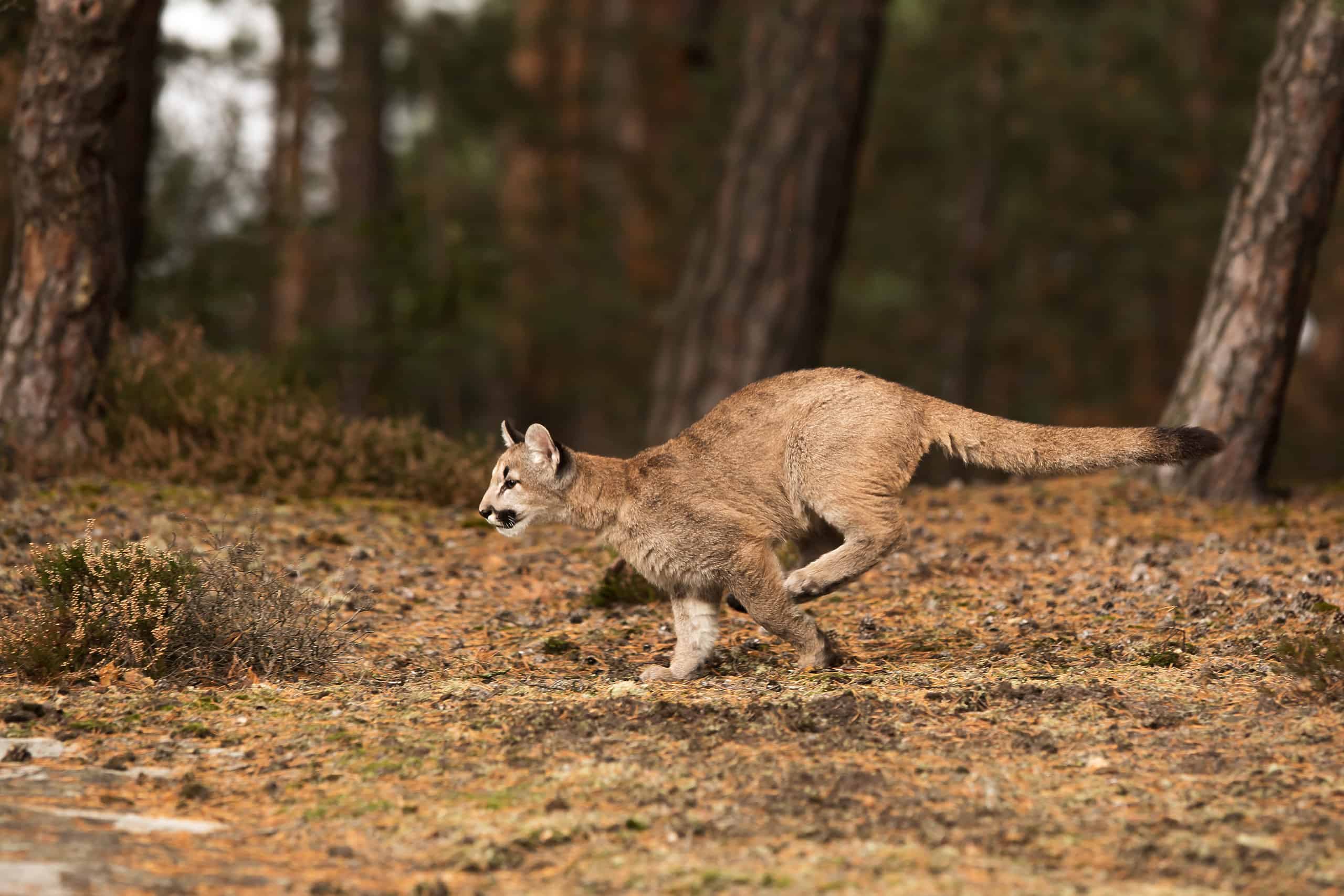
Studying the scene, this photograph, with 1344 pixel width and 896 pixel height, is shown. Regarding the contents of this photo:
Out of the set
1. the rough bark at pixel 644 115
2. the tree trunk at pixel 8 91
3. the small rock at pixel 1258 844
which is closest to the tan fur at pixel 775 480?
the small rock at pixel 1258 844

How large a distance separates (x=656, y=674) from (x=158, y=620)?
2093mm

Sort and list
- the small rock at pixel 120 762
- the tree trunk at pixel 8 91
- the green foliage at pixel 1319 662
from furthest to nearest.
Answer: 1. the tree trunk at pixel 8 91
2. the green foliage at pixel 1319 662
3. the small rock at pixel 120 762

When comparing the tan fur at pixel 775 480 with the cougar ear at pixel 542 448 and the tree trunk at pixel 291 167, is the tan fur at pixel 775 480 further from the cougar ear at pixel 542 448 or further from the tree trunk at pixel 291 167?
the tree trunk at pixel 291 167

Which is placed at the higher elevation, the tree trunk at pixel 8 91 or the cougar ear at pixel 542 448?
the tree trunk at pixel 8 91

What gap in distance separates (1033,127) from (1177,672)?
53.6 feet

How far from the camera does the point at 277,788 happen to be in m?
4.85

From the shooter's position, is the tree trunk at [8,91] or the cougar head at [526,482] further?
the tree trunk at [8,91]

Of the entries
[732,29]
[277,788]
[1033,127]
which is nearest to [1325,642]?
[277,788]

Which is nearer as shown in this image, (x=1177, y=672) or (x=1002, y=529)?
(x=1177, y=672)

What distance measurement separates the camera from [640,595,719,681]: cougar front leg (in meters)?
6.43

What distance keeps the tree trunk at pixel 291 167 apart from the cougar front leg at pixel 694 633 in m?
12.6

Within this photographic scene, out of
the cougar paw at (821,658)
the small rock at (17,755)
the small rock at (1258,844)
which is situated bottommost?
the small rock at (17,755)

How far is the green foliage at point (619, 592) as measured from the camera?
26.2ft

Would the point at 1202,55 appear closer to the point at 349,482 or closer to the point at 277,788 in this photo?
the point at 349,482
